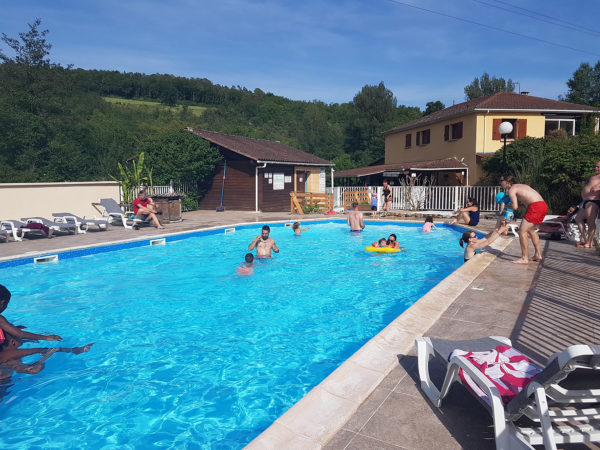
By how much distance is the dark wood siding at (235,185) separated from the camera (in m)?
23.2

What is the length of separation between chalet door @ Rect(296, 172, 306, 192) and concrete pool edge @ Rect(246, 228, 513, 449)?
69.4ft

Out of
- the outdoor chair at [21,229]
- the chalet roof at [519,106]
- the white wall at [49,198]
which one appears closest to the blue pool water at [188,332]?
the outdoor chair at [21,229]

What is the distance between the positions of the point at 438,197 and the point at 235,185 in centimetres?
1122

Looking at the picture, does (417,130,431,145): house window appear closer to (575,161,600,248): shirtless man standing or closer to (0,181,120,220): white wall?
(0,181,120,220): white wall

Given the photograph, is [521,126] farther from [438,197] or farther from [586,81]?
[586,81]

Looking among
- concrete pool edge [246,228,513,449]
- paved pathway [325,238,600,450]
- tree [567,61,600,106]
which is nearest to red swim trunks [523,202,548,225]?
paved pathway [325,238,600,450]

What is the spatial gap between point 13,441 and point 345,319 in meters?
4.62

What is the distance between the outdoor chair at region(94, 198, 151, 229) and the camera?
15062 mm

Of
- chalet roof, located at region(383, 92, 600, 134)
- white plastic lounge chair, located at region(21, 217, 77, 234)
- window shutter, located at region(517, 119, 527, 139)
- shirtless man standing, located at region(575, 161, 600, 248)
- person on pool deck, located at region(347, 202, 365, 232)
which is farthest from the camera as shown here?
window shutter, located at region(517, 119, 527, 139)

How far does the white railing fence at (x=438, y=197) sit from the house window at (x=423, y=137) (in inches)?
339

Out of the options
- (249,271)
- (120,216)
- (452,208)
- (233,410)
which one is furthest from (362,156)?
(233,410)

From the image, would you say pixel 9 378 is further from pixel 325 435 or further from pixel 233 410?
pixel 325 435

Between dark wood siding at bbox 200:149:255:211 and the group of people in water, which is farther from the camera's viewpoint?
dark wood siding at bbox 200:149:255:211

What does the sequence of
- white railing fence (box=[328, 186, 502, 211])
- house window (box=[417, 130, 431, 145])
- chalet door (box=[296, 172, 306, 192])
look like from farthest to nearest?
1. house window (box=[417, 130, 431, 145])
2. chalet door (box=[296, 172, 306, 192])
3. white railing fence (box=[328, 186, 502, 211])
